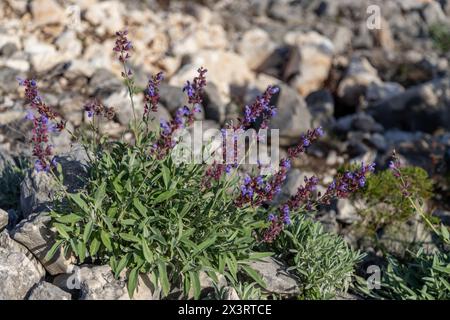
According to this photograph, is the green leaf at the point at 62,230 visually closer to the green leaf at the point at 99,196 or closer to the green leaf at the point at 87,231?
the green leaf at the point at 87,231

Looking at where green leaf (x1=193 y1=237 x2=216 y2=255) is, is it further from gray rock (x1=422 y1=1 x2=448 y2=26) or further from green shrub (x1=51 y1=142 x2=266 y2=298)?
gray rock (x1=422 y1=1 x2=448 y2=26)

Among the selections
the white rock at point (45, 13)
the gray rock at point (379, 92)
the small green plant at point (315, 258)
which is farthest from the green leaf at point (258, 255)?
the white rock at point (45, 13)

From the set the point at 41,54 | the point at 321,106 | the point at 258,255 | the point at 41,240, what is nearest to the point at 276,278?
the point at 258,255

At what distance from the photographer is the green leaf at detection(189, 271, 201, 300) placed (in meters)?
4.57

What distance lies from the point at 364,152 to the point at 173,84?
10.5ft

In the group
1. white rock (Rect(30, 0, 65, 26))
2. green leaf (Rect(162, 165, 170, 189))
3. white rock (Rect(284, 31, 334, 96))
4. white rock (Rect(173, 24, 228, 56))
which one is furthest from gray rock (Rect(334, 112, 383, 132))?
green leaf (Rect(162, 165, 170, 189))

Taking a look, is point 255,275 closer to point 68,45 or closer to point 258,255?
point 258,255

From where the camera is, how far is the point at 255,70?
11.7 metres

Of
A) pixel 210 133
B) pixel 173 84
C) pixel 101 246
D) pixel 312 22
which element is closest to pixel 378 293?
pixel 101 246

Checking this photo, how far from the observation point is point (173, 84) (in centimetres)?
987

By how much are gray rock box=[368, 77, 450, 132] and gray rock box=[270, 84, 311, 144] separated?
6.14ft

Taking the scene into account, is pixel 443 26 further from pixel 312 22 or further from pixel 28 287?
pixel 28 287

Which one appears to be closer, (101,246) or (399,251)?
(101,246)

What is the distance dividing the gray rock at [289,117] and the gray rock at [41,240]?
4.50m
